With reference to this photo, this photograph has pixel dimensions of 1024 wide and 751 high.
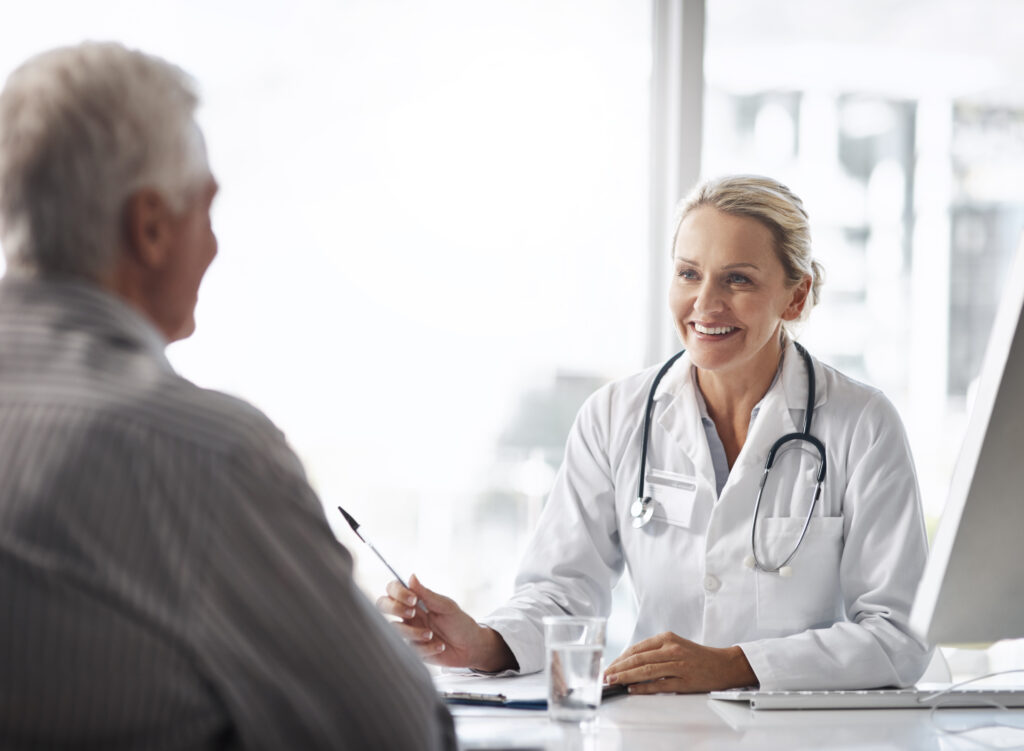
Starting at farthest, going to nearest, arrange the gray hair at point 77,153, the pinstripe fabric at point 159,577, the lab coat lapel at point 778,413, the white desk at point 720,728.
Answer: the lab coat lapel at point 778,413, the white desk at point 720,728, the gray hair at point 77,153, the pinstripe fabric at point 159,577

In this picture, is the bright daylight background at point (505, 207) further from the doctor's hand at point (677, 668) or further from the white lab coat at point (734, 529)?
the doctor's hand at point (677, 668)

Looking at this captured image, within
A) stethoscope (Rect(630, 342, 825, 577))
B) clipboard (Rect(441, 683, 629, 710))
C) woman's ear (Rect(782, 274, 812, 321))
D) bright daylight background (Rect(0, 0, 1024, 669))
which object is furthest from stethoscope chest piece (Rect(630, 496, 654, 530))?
bright daylight background (Rect(0, 0, 1024, 669))

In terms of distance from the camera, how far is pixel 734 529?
6.00 feet

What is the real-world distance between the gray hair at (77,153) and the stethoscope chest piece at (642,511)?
47.8 inches

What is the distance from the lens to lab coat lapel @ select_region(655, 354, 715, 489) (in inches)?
74.6

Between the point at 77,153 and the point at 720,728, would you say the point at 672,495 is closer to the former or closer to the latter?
the point at 720,728

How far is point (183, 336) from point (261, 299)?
1687 millimetres

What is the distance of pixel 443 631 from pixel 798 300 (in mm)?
963

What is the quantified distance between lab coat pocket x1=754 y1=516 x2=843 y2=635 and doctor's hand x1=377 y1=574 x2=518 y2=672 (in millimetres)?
495

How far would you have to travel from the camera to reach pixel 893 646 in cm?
154

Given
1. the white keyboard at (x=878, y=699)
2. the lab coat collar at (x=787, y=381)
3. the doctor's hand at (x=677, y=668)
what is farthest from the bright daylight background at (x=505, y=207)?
the white keyboard at (x=878, y=699)

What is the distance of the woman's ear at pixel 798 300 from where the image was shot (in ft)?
6.49

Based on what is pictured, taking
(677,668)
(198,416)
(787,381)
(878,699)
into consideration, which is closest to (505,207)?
(787,381)

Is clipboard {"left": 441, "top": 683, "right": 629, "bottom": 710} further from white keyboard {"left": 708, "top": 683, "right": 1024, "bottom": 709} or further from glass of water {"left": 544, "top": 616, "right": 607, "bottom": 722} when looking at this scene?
white keyboard {"left": 708, "top": 683, "right": 1024, "bottom": 709}
